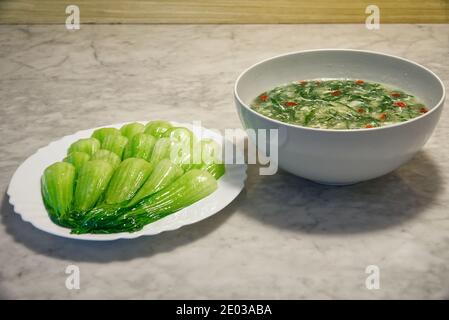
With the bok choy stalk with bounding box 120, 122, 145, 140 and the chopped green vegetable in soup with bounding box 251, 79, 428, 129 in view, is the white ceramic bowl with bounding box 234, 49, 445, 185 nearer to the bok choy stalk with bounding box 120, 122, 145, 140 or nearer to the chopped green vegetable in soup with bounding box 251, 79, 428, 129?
the chopped green vegetable in soup with bounding box 251, 79, 428, 129

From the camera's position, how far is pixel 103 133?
1.27m

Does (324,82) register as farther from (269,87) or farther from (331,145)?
(331,145)

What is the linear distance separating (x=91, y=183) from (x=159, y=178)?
4.8 inches

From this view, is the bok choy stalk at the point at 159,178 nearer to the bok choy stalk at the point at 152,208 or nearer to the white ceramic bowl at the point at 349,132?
the bok choy stalk at the point at 152,208

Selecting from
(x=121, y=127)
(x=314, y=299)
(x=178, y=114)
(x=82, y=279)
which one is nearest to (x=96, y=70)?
(x=178, y=114)

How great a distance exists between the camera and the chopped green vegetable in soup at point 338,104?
116 cm

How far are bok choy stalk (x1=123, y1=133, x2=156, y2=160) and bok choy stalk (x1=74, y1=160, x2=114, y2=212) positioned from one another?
0.23ft

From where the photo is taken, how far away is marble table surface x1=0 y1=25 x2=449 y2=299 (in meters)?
0.95

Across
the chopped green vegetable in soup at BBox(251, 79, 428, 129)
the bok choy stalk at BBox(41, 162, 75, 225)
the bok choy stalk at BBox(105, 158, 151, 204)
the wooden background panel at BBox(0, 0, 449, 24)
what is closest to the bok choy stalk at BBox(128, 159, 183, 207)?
the bok choy stalk at BBox(105, 158, 151, 204)

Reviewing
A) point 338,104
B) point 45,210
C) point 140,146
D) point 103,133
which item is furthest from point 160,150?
point 338,104

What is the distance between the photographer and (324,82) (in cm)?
133

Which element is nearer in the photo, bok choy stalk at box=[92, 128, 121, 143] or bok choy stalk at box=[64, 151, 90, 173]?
bok choy stalk at box=[64, 151, 90, 173]

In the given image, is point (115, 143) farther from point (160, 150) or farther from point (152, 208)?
point (152, 208)

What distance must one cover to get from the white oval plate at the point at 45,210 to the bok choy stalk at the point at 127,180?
0.09 meters
